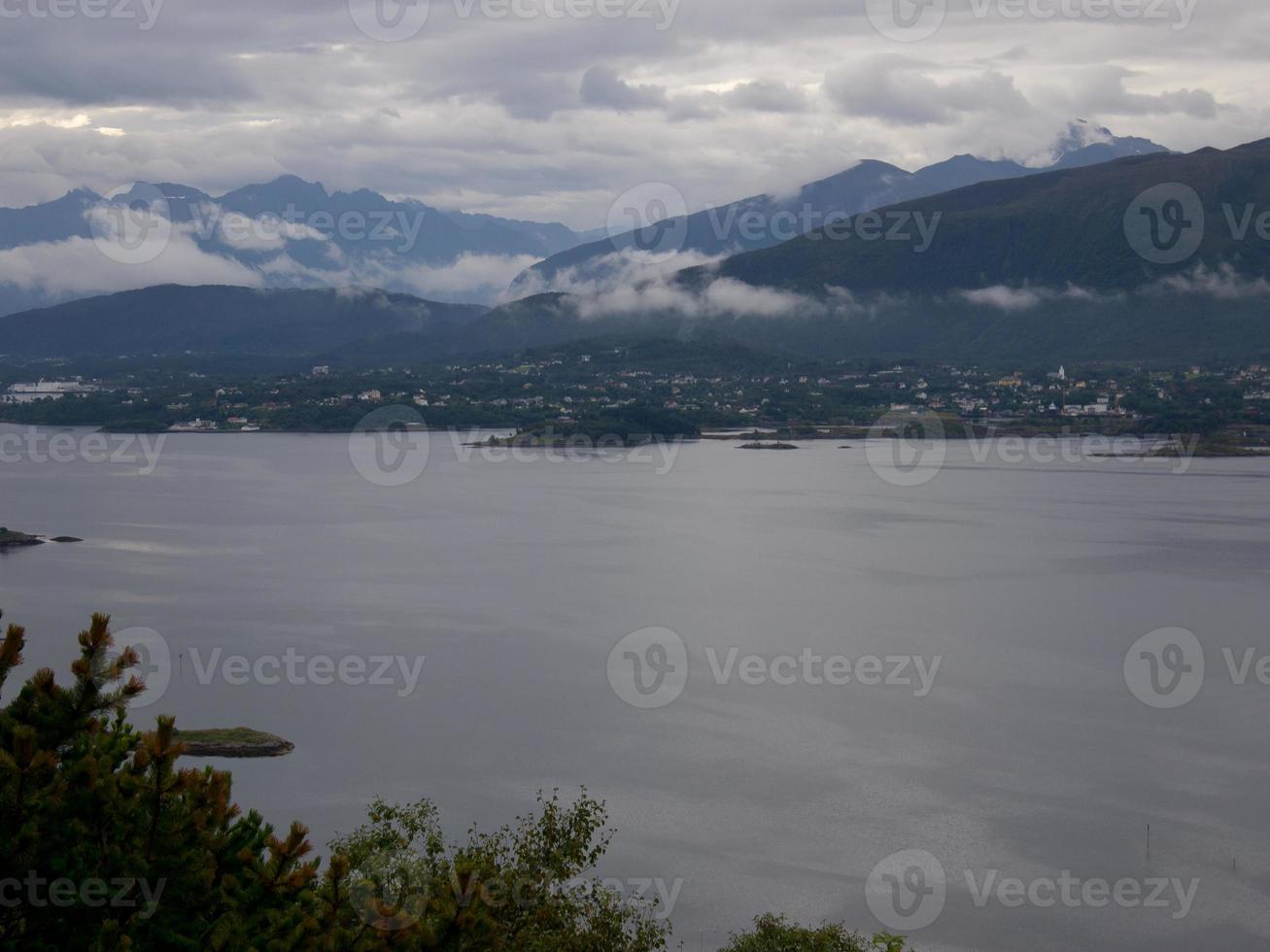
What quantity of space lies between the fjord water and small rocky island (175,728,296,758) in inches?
6.4

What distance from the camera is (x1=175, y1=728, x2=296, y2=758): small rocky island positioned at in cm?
905

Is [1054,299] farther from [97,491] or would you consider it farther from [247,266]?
[247,266]

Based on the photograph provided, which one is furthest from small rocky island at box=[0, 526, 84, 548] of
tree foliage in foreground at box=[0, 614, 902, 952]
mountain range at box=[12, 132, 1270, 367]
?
mountain range at box=[12, 132, 1270, 367]

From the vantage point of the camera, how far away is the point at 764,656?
12.3m

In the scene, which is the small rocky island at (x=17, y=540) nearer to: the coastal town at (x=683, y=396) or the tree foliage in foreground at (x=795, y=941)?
the tree foliage in foreground at (x=795, y=941)

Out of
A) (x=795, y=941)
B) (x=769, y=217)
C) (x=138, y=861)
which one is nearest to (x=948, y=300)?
(x=769, y=217)

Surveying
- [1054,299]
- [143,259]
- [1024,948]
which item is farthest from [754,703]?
[143,259]

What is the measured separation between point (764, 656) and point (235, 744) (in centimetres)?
486

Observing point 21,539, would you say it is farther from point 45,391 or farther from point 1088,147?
point 1088,147

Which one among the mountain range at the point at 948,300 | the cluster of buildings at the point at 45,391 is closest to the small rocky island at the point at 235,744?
the cluster of buildings at the point at 45,391

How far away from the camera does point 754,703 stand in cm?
1071

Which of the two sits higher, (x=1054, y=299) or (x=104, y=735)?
(x=1054, y=299)

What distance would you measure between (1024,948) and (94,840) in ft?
16.7

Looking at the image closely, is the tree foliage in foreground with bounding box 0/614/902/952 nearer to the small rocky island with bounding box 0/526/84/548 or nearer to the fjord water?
the fjord water
